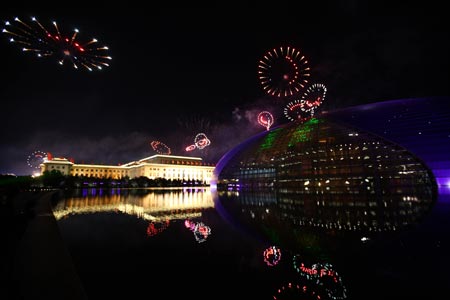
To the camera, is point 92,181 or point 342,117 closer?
point 342,117

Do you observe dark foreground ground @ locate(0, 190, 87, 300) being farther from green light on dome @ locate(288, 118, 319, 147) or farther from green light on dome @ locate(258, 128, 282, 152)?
green light on dome @ locate(258, 128, 282, 152)

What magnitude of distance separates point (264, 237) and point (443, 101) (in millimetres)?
47977

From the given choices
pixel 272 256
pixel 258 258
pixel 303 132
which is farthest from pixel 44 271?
pixel 303 132

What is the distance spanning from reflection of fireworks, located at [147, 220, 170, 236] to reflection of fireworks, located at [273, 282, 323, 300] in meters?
7.44

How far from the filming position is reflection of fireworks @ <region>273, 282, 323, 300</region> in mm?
5152

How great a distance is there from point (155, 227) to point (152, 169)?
129 metres

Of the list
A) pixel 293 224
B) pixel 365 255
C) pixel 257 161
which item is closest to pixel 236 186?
pixel 257 161

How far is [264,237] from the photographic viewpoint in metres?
10.3

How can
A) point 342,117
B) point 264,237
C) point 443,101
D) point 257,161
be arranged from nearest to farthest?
point 264,237 → point 443,101 → point 342,117 → point 257,161

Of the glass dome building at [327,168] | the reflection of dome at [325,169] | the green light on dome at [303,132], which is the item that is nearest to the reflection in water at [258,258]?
the reflection of dome at [325,169]

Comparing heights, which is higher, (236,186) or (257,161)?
(257,161)

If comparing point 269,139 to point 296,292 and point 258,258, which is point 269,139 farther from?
point 296,292

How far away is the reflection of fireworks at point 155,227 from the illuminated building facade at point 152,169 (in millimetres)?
122695

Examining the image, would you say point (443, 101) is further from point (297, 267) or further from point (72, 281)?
point (72, 281)
